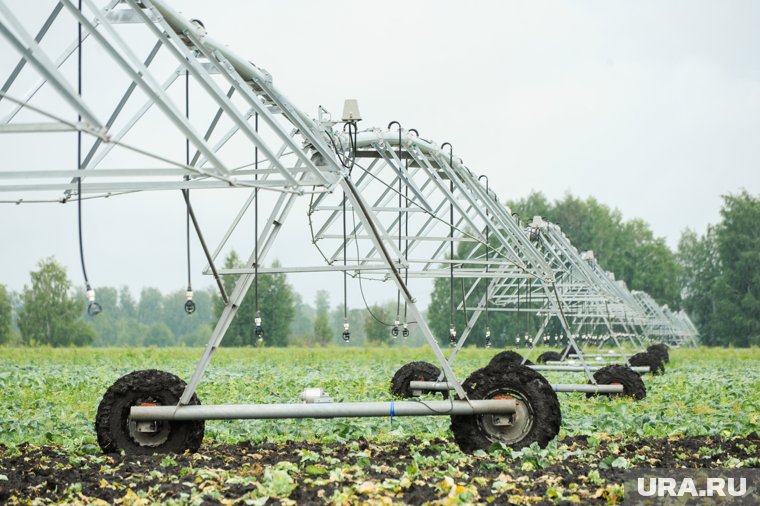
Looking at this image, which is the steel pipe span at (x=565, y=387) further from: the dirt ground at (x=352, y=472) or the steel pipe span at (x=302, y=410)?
the steel pipe span at (x=302, y=410)

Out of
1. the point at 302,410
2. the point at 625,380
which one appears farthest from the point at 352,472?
the point at 625,380

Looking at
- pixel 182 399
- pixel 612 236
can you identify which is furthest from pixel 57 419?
pixel 612 236

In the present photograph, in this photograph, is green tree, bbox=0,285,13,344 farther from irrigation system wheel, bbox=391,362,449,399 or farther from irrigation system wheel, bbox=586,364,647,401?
irrigation system wheel, bbox=586,364,647,401

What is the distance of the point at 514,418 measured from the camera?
9.52 meters

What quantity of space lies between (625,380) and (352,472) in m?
9.16

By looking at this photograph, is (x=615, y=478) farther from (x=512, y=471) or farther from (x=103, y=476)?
(x=103, y=476)

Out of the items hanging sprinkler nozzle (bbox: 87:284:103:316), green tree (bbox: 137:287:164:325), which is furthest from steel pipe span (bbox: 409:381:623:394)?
green tree (bbox: 137:287:164:325)

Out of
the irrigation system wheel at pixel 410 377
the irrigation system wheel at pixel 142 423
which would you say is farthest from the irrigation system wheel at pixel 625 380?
the irrigation system wheel at pixel 142 423

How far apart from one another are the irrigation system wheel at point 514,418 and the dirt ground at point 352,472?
0.21 metres

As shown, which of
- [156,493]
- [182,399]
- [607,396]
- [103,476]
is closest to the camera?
[156,493]

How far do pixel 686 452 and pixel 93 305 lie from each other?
19.1ft

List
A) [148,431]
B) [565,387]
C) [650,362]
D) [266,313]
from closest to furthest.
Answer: [148,431] → [565,387] → [650,362] → [266,313]

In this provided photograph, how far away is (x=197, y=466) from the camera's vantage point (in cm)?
878

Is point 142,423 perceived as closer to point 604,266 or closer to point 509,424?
point 509,424
